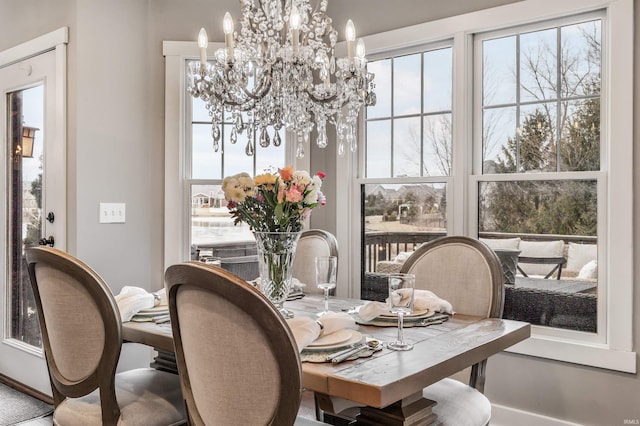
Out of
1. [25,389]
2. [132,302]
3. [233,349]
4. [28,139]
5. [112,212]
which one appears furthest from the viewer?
[28,139]

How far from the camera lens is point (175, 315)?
1.44 meters

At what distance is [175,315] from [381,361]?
1.91 ft

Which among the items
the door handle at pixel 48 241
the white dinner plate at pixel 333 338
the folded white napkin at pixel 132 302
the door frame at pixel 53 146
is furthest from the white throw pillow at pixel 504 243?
the door handle at pixel 48 241

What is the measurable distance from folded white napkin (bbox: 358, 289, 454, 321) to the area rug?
2233 millimetres

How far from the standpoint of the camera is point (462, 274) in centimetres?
231

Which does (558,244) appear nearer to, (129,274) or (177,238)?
(177,238)

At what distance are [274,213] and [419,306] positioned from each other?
670mm

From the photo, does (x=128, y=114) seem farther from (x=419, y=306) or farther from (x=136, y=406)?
(x=419, y=306)

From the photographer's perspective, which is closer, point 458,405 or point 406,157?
point 458,405

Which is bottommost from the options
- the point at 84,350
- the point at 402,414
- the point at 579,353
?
the point at 579,353

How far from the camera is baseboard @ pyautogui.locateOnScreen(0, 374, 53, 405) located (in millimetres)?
3299

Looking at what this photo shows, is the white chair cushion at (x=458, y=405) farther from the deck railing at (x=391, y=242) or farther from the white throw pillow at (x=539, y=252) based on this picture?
the deck railing at (x=391, y=242)

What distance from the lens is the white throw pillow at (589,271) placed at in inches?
102

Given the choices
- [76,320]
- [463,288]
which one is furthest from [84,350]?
[463,288]
